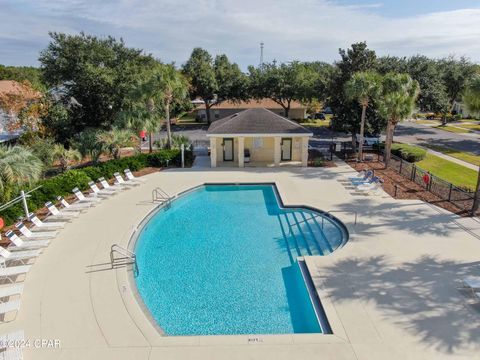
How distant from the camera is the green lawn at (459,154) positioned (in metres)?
29.0

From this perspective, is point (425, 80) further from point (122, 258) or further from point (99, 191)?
point (122, 258)

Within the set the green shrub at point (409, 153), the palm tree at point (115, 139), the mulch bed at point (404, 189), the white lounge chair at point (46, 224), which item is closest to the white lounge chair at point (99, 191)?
the white lounge chair at point (46, 224)

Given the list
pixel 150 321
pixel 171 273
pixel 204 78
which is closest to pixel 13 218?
pixel 171 273

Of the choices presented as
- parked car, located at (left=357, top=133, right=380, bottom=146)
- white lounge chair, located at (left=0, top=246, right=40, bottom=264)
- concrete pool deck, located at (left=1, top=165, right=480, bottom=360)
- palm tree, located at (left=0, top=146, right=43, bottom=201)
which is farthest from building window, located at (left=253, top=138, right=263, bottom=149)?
white lounge chair, located at (left=0, top=246, right=40, bottom=264)

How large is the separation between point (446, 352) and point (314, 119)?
50.7 metres

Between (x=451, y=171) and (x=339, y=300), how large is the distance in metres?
20.6

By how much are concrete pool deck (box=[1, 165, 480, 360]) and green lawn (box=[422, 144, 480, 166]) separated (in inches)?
606

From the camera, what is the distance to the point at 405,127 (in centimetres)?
5050

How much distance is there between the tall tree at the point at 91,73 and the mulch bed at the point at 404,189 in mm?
22547

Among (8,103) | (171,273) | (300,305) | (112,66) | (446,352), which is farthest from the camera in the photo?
(112,66)

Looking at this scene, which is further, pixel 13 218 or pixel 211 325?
pixel 13 218

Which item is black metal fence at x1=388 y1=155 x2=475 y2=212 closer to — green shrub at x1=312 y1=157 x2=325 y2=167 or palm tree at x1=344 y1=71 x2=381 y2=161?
green shrub at x1=312 y1=157 x2=325 y2=167

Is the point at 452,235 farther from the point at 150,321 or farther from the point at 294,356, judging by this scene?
the point at 150,321

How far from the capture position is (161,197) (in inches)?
803
